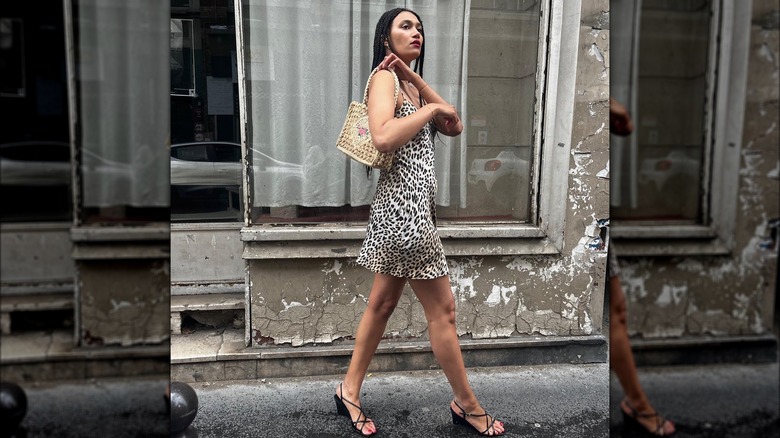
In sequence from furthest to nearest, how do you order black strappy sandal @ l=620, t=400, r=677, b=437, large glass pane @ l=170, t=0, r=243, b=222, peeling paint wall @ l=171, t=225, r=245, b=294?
peeling paint wall @ l=171, t=225, r=245, b=294
large glass pane @ l=170, t=0, r=243, b=222
black strappy sandal @ l=620, t=400, r=677, b=437

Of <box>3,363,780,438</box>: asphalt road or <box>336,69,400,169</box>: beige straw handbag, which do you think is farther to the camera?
<box>336,69,400,169</box>: beige straw handbag

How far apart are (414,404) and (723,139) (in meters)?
2.21

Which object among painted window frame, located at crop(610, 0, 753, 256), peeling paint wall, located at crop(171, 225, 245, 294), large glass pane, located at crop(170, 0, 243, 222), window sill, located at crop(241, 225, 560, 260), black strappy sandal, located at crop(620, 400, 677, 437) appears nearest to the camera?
painted window frame, located at crop(610, 0, 753, 256)

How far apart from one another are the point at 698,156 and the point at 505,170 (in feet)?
8.20

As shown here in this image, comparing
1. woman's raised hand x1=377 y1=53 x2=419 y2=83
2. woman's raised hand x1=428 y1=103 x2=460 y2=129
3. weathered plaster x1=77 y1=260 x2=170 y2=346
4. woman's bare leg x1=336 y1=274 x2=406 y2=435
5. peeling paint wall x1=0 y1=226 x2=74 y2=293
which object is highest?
woman's raised hand x1=377 y1=53 x2=419 y2=83

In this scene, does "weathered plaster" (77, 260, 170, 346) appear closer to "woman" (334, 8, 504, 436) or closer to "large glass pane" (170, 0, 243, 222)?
"woman" (334, 8, 504, 436)

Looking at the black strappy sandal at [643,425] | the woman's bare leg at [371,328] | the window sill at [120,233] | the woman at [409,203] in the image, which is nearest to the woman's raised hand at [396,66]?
the woman at [409,203]

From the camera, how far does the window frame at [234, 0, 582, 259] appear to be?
290 cm

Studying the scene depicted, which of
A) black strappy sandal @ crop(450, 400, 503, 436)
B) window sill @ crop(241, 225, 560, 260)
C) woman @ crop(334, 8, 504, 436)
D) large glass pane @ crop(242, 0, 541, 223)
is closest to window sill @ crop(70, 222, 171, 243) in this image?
woman @ crop(334, 8, 504, 436)

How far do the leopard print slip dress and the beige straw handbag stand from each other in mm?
78

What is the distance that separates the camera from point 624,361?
0.78 meters

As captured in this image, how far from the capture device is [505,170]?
10.4 feet

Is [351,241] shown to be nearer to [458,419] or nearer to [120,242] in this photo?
[458,419]

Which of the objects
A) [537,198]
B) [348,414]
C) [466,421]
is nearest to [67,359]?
[348,414]
